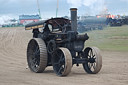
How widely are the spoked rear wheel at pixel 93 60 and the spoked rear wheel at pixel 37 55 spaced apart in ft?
5.29

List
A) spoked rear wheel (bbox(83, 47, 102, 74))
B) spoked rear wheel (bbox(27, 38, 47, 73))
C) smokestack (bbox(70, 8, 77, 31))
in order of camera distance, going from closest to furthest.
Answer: spoked rear wheel (bbox(83, 47, 102, 74)) < smokestack (bbox(70, 8, 77, 31)) < spoked rear wheel (bbox(27, 38, 47, 73))

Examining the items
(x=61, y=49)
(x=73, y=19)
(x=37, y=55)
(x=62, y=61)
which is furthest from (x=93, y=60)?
(x=37, y=55)

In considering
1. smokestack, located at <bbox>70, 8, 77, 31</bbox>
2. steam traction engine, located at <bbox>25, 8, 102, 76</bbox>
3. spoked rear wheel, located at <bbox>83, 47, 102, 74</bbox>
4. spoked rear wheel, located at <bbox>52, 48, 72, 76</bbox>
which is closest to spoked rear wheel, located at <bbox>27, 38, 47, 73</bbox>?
steam traction engine, located at <bbox>25, 8, 102, 76</bbox>

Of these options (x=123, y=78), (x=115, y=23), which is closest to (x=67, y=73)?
(x=123, y=78)

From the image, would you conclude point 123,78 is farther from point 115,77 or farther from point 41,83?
point 41,83

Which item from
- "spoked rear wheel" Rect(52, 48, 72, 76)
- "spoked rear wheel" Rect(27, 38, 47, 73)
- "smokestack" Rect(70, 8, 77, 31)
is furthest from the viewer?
"spoked rear wheel" Rect(27, 38, 47, 73)

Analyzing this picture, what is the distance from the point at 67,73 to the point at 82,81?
4.43 feet

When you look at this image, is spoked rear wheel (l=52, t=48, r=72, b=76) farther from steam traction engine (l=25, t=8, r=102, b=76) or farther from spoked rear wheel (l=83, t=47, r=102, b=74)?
spoked rear wheel (l=83, t=47, r=102, b=74)

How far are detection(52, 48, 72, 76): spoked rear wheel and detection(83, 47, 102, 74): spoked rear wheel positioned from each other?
3.34 feet

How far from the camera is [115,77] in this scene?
1082cm

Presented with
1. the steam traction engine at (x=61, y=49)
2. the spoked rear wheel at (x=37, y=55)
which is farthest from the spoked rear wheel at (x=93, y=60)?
the spoked rear wheel at (x=37, y=55)

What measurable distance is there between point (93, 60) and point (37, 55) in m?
2.39

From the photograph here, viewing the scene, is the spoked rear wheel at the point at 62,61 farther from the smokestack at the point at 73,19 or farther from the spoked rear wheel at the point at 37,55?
the smokestack at the point at 73,19

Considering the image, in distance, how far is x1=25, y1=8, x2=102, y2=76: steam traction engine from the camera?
11836mm
